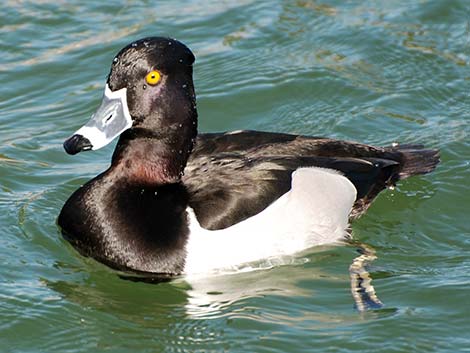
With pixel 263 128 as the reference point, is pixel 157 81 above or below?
above

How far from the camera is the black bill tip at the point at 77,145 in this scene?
639 centimetres

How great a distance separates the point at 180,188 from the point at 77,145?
709mm

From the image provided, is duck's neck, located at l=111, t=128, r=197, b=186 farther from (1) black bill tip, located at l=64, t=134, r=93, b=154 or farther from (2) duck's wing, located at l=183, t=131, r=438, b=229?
(1) black bill tip, located at l=64, t=134, r=93, b=154

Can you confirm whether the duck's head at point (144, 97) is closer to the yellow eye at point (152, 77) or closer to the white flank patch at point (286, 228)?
the yellow eye at point (152, 77)

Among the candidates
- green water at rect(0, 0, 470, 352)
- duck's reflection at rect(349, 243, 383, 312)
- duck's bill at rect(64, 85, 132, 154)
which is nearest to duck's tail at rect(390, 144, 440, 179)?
green water at rect(0, 0, 470, 352)

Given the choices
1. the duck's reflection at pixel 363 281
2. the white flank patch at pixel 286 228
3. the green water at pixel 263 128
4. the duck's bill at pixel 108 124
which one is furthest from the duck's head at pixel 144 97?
the duck's reflection at pixel 363 281

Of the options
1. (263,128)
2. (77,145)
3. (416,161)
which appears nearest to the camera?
(77,145)

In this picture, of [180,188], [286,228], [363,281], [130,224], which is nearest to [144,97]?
[180,188]

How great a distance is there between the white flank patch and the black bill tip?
2.34 feet

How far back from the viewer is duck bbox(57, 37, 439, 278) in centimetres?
643

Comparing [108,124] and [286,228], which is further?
[286,228]

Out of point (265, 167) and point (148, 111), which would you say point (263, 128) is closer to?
point (265, 167)

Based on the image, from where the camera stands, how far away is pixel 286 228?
6.73 metres

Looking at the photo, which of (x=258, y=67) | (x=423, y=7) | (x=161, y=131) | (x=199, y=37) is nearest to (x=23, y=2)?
(x=199, y=37)
